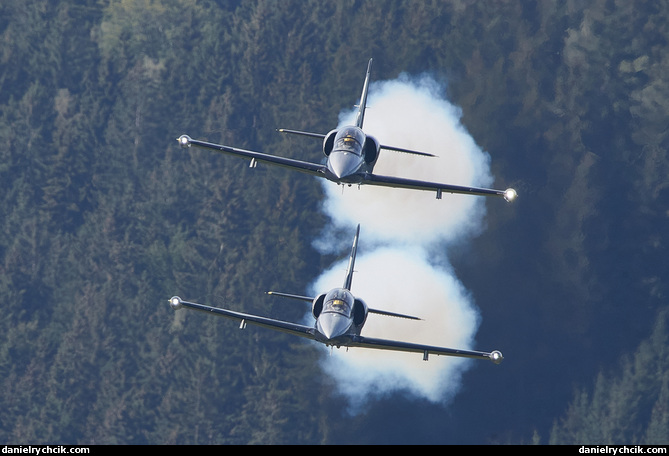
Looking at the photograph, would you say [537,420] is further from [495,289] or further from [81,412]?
[81,412]

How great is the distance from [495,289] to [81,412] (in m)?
30.8

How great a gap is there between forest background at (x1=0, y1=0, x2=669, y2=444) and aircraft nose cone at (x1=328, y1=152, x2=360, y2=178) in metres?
20.2

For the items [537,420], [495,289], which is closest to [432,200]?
[495,289]

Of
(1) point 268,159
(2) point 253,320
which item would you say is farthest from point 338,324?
(1) point 268,159

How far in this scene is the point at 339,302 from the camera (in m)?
74.2

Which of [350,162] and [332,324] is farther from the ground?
[350,162]

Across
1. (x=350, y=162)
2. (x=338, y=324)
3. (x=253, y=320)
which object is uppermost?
(x=350, y=162)

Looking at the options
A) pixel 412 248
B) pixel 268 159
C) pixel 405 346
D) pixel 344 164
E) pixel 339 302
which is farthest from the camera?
pixel 412 248

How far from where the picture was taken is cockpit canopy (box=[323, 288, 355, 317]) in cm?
Result: 7412

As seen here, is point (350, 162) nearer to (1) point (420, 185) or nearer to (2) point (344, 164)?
(2) point (344, 164)

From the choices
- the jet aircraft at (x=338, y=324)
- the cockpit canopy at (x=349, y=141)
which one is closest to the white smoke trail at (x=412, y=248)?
the jet aircraft at (x=338, y=324)

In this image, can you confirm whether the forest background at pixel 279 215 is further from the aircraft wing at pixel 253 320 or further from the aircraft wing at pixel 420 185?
the aircraft wing at pixel 420 185

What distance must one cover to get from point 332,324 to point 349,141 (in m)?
8.48

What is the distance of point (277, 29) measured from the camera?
11731cm
